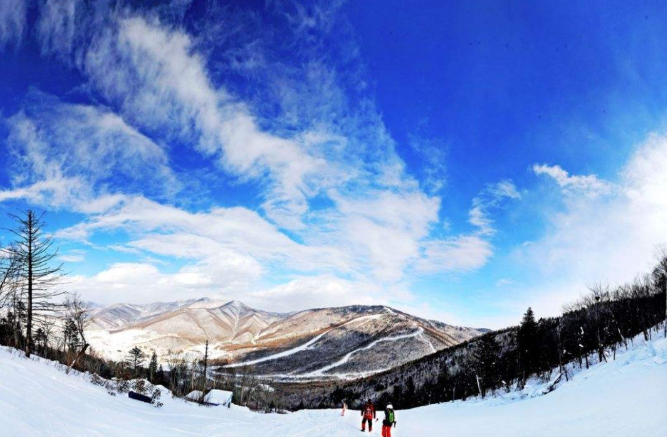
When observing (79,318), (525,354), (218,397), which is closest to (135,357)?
(218,397)

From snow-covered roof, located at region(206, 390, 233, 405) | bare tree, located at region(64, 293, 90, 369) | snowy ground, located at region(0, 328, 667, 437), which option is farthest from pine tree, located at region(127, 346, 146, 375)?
snowy ground, located at region(0, 328, 667, 437)

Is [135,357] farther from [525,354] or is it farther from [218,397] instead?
[525,354]

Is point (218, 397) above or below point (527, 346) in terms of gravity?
below

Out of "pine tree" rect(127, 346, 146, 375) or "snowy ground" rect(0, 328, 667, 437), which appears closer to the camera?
"snowy ground" rect(0, 328, 667, 437)

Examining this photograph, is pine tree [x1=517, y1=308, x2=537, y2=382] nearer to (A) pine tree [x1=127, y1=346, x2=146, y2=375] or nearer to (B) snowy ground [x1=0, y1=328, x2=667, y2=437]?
(B) snowy ground [x1=0, y1=328, x2=667, y2=437]

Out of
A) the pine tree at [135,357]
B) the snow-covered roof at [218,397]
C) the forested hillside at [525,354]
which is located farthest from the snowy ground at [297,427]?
the pine tree at [135,357]

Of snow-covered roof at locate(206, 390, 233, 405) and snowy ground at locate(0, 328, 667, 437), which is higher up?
snowy ground at locate(0, 328, 667, 437)

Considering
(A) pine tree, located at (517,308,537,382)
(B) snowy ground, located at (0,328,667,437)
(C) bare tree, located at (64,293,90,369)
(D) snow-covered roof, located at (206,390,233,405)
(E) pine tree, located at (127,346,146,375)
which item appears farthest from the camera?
(E) pine tree, located at (127,346,146,375)

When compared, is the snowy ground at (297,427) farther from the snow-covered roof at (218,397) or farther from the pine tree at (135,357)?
the pine tree at (135,357)

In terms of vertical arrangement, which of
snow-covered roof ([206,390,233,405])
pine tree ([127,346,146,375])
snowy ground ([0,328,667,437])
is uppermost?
snowy ground ([0,328,667,437])

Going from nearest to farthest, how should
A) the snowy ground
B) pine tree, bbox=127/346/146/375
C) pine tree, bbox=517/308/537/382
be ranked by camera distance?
1. the snowy ground
2. pine tree, bbox=517/308/537/382
3. pine tree, bbox=127/346/146/375

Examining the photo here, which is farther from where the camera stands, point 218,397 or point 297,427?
point 218,397

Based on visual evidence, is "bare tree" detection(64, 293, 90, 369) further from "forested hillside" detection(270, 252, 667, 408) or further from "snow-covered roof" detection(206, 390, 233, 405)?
"forested hillside" detection(270, 252, 667, 408)

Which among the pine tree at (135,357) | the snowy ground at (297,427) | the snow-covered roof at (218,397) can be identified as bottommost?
the snow-covered roof at (218,397)
